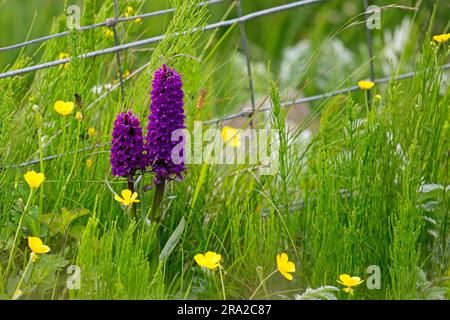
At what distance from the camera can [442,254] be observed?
6.22ft

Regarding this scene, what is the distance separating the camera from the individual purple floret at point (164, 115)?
1.71m

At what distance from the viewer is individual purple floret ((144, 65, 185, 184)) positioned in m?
1.71

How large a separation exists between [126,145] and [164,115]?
0.09m

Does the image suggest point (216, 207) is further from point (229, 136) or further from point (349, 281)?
point (349, 281)

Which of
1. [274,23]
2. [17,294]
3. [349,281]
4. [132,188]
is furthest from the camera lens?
[274,23]

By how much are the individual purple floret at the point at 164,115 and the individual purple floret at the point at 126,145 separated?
0.10 ft

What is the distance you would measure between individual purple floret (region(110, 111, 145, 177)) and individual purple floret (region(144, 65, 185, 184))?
0.03 m

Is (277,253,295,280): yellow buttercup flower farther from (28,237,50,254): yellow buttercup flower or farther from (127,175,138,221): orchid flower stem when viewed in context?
(28,237,50,254): yellow buttercup flower

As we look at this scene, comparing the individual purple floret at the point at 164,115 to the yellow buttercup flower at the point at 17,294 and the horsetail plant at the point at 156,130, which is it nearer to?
the horsetail plant at the point at 156,130

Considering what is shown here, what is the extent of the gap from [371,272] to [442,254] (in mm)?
179

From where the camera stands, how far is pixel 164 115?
5.58ft
